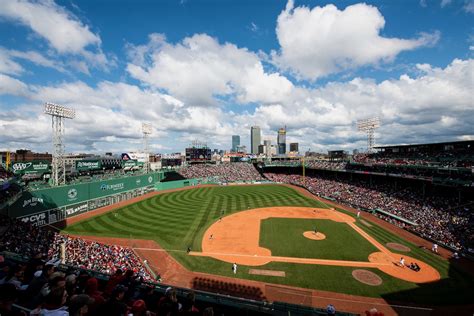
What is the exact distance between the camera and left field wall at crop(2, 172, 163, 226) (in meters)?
29.6

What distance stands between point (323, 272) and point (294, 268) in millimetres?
2511

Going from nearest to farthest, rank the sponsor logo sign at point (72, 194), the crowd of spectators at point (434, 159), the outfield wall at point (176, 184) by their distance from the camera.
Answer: the crowd of spectators at point (434, 159)
the sponsor logo sign at point (72, 194)
the outfield wall at point (176, 184)

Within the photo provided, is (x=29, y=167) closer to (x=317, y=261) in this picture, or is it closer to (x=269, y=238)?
(x=269, y=238)

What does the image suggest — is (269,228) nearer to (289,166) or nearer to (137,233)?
(137,233)

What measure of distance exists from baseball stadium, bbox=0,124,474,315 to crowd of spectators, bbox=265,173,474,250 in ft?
0.58

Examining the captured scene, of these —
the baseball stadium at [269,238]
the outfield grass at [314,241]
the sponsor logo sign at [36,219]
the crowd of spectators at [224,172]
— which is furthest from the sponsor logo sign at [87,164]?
the outfield grass at [314,241]

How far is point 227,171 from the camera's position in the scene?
3273 inches

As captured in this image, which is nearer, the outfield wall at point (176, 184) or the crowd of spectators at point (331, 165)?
the outfield wall at point (176, 184)

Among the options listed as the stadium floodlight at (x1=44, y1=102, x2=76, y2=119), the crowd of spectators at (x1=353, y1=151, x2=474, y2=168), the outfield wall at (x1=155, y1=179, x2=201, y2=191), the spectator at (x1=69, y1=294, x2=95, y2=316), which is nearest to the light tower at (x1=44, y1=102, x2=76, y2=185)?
the stadium floodlight at (x1=44, y1=102, x2=76, y2=119)

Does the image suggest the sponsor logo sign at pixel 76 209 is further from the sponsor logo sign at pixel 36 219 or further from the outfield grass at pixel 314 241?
the outfield grass at pixel 314 241

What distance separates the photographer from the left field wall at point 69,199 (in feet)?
97.0

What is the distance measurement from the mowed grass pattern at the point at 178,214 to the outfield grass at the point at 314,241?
8705mm

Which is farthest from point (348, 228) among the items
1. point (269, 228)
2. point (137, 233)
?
point (137, 233)

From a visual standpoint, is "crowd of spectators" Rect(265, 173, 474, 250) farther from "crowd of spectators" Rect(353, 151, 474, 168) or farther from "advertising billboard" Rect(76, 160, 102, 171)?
"advertising billboard" Rect(76, 160, 102, 171)
